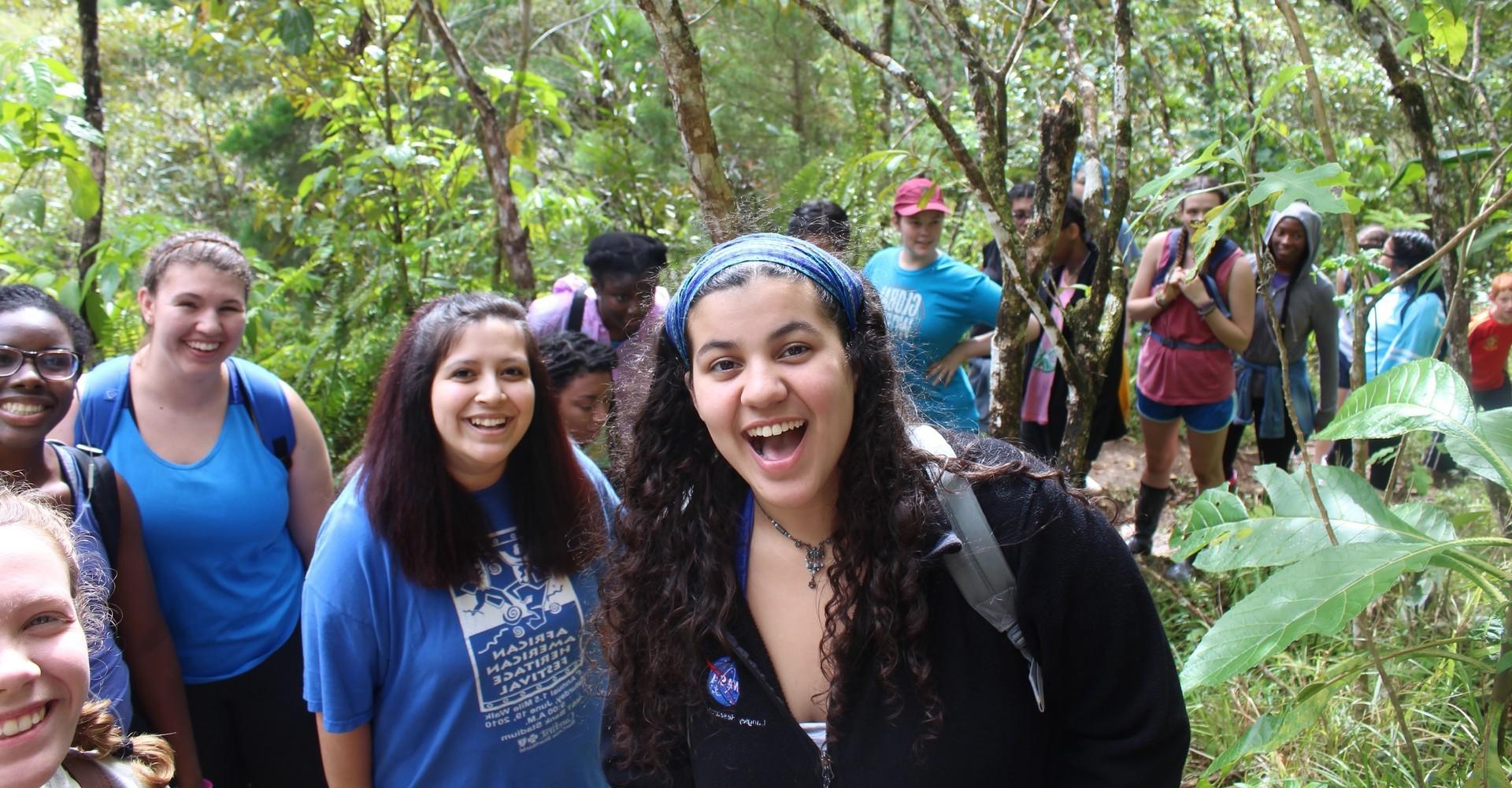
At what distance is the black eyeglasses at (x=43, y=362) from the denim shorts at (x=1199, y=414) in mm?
4278

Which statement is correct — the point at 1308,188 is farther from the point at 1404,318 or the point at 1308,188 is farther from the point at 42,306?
the point at 1404,318

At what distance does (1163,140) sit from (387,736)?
735 centimetres

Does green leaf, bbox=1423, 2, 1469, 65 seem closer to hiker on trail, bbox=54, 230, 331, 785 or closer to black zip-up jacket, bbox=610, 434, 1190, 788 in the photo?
A: black zip-up jacket, bbox=610, 434, 1190, 788

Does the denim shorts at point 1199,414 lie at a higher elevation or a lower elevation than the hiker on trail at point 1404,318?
lower

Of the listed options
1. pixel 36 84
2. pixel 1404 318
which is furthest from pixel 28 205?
pixel 1404 318

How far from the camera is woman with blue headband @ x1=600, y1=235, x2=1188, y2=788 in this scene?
4.88 ft

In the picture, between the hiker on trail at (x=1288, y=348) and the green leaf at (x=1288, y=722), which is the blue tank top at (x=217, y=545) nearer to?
the green leaf at (x=1288, y=722)

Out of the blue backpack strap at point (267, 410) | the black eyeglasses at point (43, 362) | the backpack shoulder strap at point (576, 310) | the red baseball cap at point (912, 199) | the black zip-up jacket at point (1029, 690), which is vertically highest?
the red baseball cap at point (912, 199)

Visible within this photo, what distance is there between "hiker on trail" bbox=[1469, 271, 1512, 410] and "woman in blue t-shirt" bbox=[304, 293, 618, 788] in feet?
16.7

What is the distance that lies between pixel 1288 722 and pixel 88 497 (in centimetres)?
261

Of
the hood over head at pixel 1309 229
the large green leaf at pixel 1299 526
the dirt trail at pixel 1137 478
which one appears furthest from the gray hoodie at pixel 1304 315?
the large green leaf at pixel 1299 526

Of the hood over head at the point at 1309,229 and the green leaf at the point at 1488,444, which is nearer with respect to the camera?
the green leaf at the point at 1488,444

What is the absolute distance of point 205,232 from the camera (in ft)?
9.93

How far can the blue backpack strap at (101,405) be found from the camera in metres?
2.62
